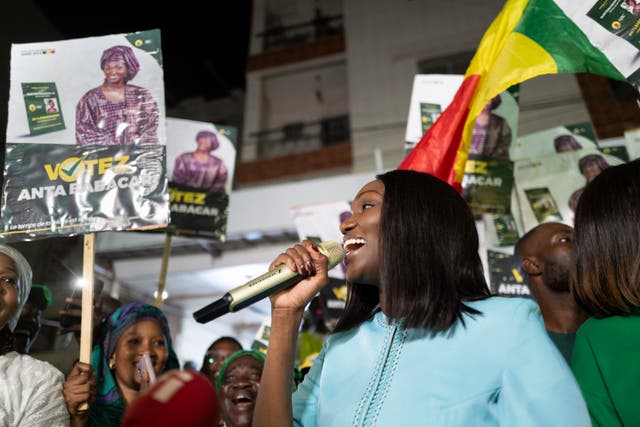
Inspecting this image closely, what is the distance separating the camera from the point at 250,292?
1267mm

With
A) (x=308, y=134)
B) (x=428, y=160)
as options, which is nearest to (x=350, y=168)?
(x=308, y=134)

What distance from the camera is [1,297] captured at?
5.94 ft

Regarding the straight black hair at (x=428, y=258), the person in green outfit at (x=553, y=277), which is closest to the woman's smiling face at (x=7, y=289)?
the straight black hair at (x=428, y=258)

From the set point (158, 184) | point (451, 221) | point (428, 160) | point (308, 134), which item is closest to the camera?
point (451, 221)

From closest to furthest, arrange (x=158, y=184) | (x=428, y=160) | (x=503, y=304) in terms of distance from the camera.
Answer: (x=503, y=304), (x=158, y=184), (x=428, y=160)

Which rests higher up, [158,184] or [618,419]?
[158,184]

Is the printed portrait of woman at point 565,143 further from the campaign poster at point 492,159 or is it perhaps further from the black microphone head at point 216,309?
the black microphone head at point 216,309

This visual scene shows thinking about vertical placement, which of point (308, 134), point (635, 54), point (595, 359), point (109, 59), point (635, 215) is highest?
point (308, 134)

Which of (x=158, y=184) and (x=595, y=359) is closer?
(x=595, y=359)

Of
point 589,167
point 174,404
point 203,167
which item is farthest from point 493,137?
point 174,404

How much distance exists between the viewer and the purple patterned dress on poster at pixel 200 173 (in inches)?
146

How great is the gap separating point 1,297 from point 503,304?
5.15 feet

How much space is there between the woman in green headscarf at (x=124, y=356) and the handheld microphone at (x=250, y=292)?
1.10 meters

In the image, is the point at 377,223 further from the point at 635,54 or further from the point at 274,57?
the point at 274,57
